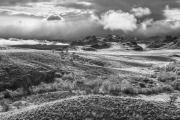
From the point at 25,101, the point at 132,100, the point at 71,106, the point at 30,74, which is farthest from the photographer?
the point at 30,74

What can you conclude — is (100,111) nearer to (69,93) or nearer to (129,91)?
(69,93)

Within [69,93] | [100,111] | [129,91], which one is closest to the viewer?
[100,111]

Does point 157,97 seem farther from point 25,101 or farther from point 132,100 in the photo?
point 25,101

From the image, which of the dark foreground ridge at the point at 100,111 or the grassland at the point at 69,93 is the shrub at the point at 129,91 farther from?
the dark foreground ridge at the point at 100,111

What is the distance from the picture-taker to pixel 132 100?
14953 mm

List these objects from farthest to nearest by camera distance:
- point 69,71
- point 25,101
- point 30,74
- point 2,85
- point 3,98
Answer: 1. point 69,71
2. point 30,74
3. point 2,85
4. point 3,98
5. point 25,101

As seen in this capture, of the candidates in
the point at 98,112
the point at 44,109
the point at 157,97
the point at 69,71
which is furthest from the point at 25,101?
the point at 69,71

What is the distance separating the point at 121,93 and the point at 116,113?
6496mm

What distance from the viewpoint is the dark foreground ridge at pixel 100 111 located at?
43.4 feet

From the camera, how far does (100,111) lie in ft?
44.5

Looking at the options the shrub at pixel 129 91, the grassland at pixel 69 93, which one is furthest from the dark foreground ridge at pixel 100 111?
the shrub at pixel 129 91

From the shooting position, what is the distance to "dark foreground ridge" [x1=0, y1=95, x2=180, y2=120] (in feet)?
43.4

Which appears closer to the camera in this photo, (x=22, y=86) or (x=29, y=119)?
(x=29, y=119)

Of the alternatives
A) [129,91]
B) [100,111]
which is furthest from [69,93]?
[129,91]
